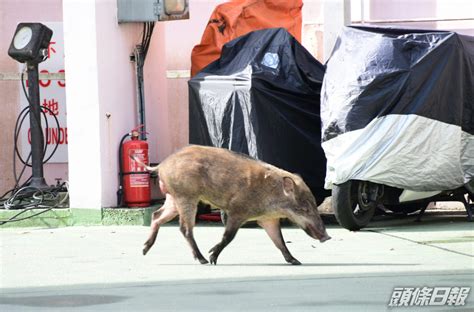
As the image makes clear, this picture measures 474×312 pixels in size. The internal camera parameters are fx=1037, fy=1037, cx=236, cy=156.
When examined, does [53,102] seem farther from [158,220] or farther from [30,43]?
[158,220]

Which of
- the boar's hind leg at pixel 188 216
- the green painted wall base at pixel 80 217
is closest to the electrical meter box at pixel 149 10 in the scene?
the green painted wall base at pixel 80 217

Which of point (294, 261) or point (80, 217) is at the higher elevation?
point (294, 261)

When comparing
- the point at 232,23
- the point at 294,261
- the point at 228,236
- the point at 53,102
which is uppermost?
the point at 232,23

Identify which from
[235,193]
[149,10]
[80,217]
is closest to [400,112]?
[235,193]

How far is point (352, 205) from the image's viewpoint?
11.1 meters

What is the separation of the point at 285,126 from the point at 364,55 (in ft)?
4.39

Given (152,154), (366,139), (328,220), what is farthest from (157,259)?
(152,154)

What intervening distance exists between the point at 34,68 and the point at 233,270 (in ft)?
19.0

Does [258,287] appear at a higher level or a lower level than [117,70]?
lower

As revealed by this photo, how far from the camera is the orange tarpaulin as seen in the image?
13953 millimetres

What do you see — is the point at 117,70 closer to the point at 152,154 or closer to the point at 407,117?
the point at 152,154

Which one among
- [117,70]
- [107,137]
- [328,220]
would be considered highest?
[117,70]

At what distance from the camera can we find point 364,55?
11.3 m

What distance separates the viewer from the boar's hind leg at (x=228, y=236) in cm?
884
